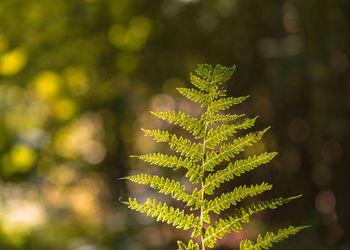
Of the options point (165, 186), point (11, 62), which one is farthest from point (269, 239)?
point (11, 62)

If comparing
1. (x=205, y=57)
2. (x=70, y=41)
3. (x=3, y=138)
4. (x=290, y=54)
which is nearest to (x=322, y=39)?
(x=290, y=54)

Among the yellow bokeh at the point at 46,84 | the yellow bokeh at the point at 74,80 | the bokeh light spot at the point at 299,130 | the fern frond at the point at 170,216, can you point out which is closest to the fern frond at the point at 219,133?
the fern frond at the point at 170,216

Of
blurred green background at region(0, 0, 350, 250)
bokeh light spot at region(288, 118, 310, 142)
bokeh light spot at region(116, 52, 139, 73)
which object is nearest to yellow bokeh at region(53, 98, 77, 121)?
blurred green background at region(0, 0, 350, 250)

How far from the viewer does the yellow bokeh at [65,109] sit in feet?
9.82

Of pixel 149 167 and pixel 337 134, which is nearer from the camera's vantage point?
pixel 337 134

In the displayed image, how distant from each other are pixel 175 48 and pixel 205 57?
1.73 feet

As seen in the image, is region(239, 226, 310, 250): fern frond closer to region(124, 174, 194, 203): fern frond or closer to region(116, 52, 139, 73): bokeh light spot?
region(124, 174, 194, 203): fern frond

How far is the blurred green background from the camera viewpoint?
118 inches

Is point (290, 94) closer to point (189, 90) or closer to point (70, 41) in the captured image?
point (70, 41)

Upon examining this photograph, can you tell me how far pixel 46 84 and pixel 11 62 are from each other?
0.55 m

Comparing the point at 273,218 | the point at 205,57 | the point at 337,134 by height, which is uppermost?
the point at 205,57

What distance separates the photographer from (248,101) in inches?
212

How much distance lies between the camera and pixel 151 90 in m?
5.37

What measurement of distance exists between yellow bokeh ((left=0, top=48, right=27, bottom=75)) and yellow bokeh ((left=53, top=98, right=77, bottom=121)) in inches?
22.5
